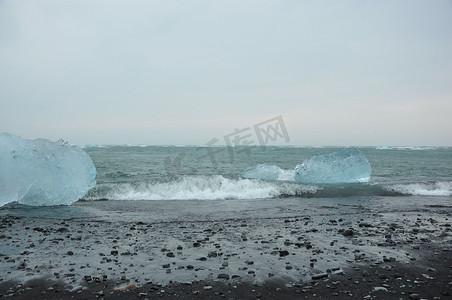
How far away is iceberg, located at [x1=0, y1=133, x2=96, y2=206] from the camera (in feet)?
33.0

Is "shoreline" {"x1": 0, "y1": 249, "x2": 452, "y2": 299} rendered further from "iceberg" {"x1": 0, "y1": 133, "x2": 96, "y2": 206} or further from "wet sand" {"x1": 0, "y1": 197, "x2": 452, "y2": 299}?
"iceberg" {"x1": 0, "y1": 133, "x2": 96, "y2": 206}

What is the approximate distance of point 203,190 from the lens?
15141 mm

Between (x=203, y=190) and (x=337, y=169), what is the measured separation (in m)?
7.44

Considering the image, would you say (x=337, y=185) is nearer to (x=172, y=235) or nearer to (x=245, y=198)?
(x=245, y=198)

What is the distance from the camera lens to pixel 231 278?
4.62 meters

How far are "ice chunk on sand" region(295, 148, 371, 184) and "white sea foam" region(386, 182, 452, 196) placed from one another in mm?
1958

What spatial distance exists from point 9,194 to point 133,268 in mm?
7185

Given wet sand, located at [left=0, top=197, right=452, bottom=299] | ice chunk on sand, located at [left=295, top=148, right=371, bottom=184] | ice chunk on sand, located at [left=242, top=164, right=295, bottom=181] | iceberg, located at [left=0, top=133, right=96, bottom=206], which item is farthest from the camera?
ice chunk on sand, located at [left=242, top=164, right=295, bottom=181]

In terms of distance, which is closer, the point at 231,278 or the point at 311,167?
the point at 231,278

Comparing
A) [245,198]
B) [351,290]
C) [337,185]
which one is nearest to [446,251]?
[351,290]

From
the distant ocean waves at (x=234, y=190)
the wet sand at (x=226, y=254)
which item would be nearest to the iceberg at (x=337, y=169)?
the distant ocean waves at (x=234, y=190)

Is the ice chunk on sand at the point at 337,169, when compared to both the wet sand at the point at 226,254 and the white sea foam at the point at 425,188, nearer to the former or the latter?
the white sea foam at the point at 425,188

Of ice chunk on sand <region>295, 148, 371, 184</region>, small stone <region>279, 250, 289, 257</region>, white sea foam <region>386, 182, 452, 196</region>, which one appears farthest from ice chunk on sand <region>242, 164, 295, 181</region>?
small stone <region>279, 250, 289, 257</region>

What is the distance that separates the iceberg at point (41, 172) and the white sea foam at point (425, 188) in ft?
45.4
